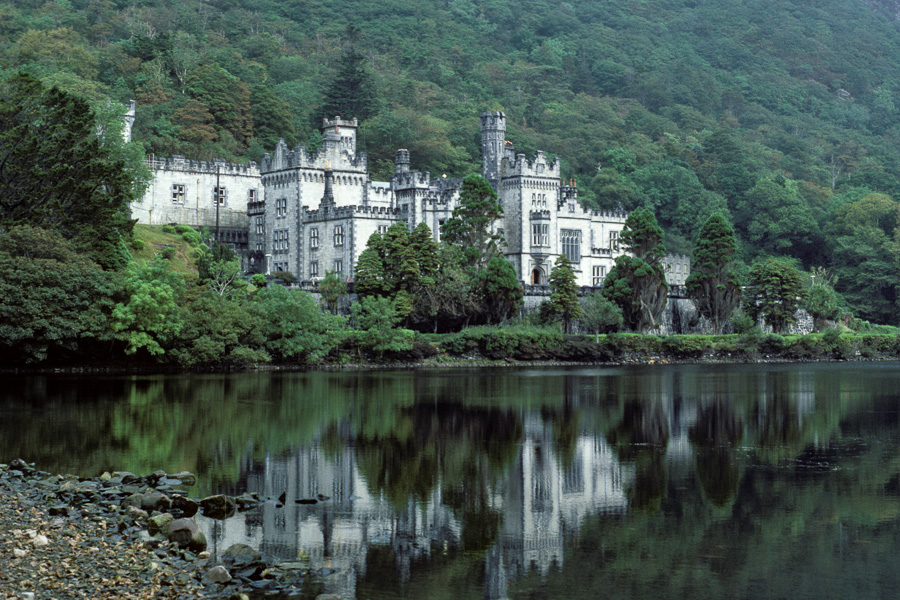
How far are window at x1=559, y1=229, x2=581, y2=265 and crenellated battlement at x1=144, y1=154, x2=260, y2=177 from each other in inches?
990

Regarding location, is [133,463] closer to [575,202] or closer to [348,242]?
[348,242]

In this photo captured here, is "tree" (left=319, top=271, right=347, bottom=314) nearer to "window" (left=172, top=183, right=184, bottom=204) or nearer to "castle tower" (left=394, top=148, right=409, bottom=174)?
"castle tower" (left=394, top=148, right=409, bottom=174)

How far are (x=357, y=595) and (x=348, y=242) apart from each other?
6756 centimetres

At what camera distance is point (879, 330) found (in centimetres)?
10275

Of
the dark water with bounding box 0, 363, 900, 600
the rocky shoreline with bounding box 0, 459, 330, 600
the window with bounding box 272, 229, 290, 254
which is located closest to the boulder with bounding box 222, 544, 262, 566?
the rocky shoreline with bounding box 0, 459, 330, 600

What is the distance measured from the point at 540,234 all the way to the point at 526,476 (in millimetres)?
64752

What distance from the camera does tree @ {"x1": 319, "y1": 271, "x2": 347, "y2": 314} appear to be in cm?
7694

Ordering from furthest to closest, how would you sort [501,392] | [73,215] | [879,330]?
[879,330], [73,215], [501,392]

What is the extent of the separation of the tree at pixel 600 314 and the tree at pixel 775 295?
13.4 metres

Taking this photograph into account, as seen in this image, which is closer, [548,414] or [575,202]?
[548,414]

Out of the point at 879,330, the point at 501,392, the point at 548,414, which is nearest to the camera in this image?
the point at 548,414

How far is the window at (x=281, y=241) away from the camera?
88000mm

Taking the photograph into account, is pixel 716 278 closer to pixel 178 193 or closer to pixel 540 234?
pixel 540 234

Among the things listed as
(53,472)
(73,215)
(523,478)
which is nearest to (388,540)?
Result: (523,478)
